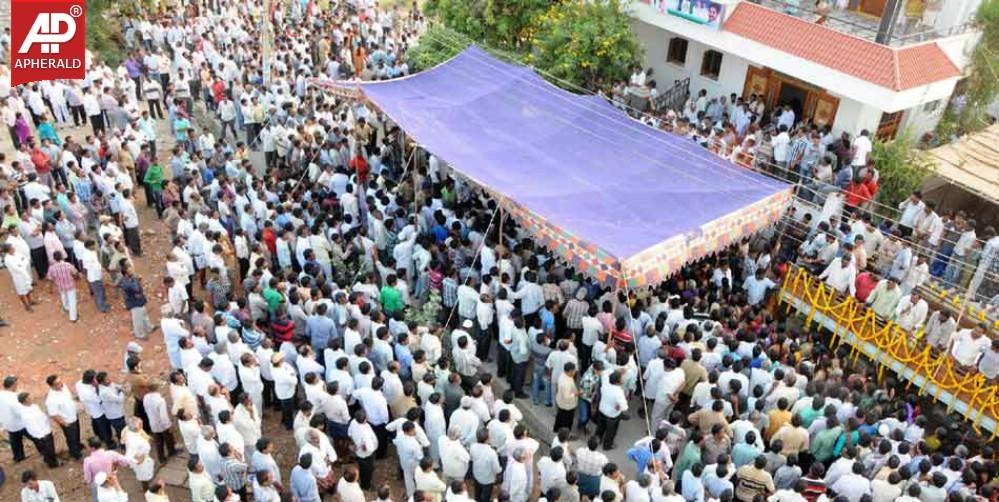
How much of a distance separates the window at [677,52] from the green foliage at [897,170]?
17.8 ft

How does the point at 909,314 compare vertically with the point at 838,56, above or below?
below

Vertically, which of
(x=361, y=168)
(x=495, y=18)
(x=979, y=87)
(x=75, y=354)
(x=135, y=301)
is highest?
(x=495, y=18)

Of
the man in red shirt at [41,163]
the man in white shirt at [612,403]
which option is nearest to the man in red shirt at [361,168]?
the man in red shirt at [41,163]

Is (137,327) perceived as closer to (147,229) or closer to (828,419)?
(147,229)

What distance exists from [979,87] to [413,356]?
41.6ft

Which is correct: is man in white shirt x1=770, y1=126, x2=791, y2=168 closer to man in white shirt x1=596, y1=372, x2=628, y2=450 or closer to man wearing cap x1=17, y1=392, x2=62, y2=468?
man in white shirt x1=596, y1=372, x2=628, y2=450

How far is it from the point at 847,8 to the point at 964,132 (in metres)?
3.30

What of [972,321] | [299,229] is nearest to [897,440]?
[972,321]

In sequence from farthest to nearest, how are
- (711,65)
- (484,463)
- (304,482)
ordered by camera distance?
1. (711,65)
2. (484,463)
3. (304,482)

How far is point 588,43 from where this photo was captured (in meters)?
16.0

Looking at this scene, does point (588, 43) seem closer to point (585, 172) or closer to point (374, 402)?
point (585, 172)

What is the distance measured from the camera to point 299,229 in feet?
36.1

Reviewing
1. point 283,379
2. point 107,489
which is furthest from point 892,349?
point 107,489

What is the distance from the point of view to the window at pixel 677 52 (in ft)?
58.2
